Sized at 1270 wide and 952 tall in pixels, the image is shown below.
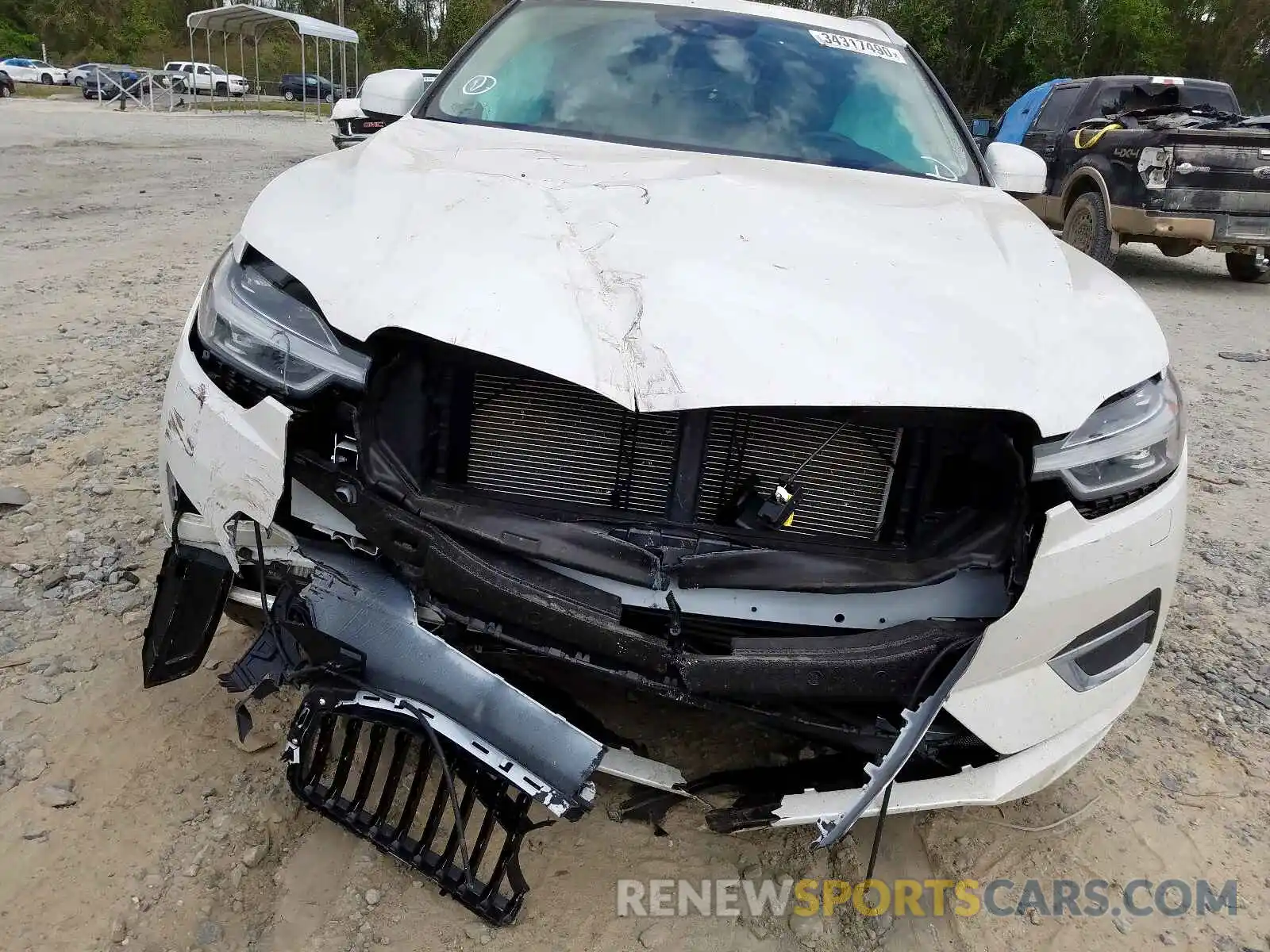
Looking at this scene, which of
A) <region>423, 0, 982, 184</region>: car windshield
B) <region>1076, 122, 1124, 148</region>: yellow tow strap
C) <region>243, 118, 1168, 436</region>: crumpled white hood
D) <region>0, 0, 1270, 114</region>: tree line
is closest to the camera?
<region>243, 118, 1168, 436</region>: crumpled white hood

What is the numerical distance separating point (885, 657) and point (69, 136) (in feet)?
63.6

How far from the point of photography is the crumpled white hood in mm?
1640

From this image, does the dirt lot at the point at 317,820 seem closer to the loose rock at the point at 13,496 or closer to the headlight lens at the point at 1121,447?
the loose rock at the point at 13,496

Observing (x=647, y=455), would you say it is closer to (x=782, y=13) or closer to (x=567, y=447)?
(x=567, y=447)

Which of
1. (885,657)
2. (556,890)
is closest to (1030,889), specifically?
(885,657)

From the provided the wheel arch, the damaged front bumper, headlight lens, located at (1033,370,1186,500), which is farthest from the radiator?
the wheel arch

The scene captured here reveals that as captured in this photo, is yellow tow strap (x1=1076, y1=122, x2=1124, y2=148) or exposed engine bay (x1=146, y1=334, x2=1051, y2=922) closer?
exposed engine bay (x1=146, y1=334, x2=1051, y2=922)

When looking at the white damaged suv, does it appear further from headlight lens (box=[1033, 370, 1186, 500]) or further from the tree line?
the tree line

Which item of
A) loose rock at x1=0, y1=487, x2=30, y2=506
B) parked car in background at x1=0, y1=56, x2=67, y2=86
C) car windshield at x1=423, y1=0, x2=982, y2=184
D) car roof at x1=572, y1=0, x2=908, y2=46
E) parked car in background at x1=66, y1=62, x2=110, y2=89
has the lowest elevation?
parked car in background at x1=0, y1=56, x2=67, y2=86

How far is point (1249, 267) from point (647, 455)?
10409 mm

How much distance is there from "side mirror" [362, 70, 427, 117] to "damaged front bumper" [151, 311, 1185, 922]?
5.49ft

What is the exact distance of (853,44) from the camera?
333cm

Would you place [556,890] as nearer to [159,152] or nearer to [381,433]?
[381,433]

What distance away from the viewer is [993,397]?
166cm
